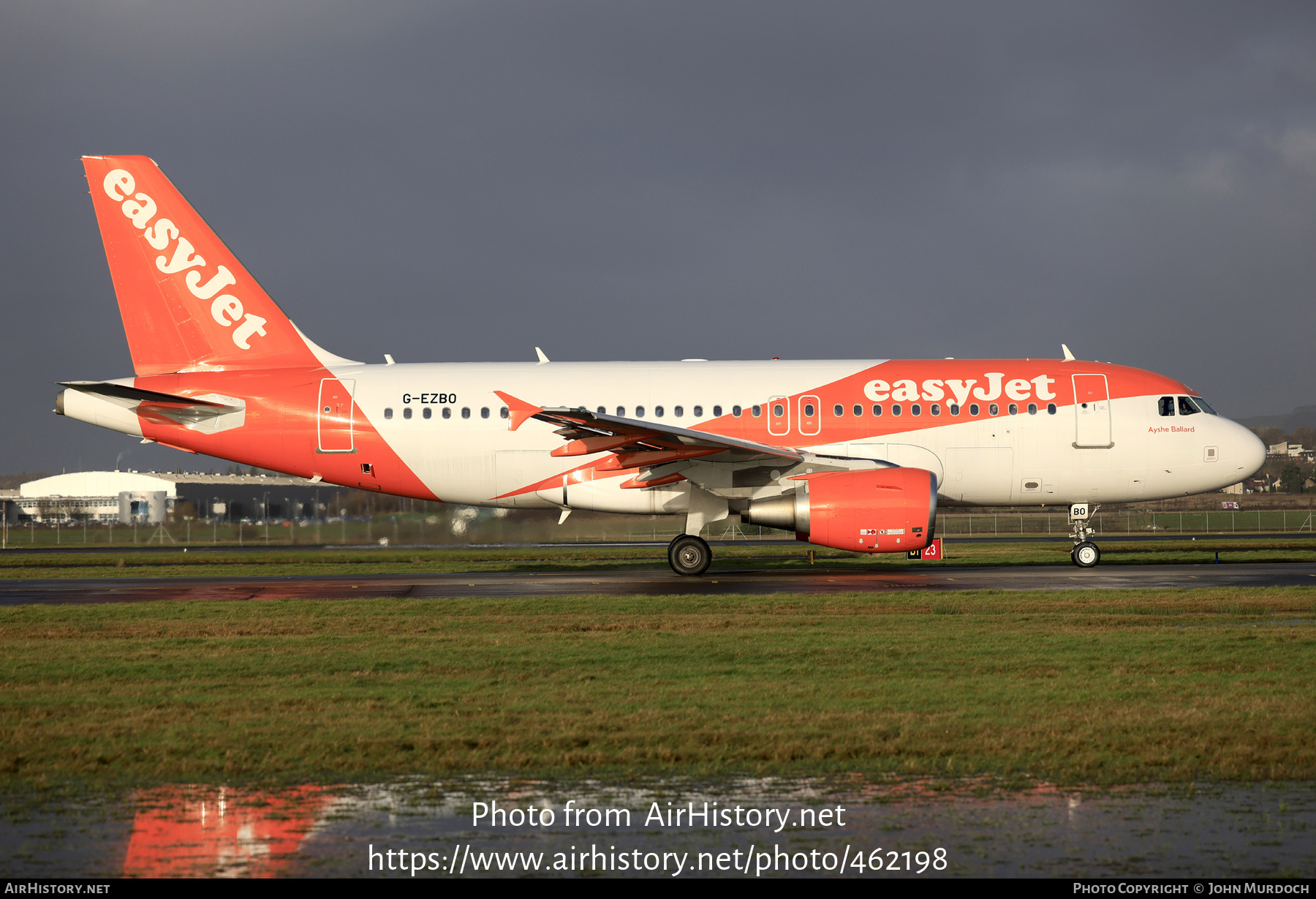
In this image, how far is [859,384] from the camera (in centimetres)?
2125

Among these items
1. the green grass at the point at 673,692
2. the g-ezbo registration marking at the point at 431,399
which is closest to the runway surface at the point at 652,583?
the green grass at the point at 673,692

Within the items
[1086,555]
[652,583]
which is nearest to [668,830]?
[652,583]

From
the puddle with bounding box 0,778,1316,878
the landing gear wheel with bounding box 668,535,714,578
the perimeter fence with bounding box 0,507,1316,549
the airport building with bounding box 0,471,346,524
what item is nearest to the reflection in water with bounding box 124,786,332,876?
the puddle with bounding box 0,778,1316,878

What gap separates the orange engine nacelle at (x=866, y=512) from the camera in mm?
18719

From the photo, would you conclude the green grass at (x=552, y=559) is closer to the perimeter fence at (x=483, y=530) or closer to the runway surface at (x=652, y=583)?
the perimeter fence at (x=483, y=530)

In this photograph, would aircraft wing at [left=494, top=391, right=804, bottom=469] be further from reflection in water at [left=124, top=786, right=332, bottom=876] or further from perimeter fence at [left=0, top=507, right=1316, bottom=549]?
reflection in water at [left=124, top=786, right=332, bottom=876]

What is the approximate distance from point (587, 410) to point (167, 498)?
155 ft

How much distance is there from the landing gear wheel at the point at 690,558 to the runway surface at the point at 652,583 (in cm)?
31

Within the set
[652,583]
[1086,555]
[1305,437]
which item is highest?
[1305,437]

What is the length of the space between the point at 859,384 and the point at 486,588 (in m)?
8.38

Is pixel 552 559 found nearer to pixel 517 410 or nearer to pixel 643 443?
pixel 517 410

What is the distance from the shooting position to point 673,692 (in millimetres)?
8672
